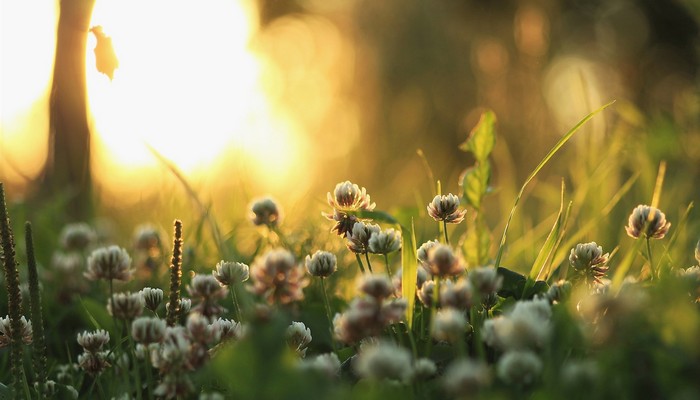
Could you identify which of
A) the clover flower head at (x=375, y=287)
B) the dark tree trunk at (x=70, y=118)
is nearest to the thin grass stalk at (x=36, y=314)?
the clover flower head at (x=375, y=287)

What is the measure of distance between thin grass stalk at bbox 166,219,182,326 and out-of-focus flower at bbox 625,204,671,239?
40.2 inches

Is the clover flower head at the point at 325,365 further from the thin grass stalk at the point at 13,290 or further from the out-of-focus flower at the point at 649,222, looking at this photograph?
the out-of-focus flower at the point at 649,222

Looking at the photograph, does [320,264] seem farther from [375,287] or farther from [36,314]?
[36,314]

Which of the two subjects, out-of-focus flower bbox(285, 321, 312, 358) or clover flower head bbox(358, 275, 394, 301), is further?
out-of-focus flower bbox(285, 321, 312, 358)

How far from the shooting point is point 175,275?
146cm

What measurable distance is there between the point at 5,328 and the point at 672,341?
1.34 meters

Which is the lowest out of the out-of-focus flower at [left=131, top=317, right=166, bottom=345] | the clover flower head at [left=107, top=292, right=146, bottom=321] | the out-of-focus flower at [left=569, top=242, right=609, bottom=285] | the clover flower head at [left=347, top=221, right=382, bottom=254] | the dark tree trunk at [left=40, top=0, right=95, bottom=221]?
the out-of-focus flower at [left=131, top=317, right=166, bottom=345]


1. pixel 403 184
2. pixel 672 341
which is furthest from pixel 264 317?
pixel 403 184

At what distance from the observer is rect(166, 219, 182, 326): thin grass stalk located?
1.44 metres

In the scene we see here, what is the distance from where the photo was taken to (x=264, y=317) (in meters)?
1.07

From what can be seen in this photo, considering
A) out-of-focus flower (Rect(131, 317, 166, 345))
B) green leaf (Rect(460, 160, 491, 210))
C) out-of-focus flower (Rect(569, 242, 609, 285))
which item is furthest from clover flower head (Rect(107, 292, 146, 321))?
out-of-focus flower (Rect(569, 242, 609, 285))

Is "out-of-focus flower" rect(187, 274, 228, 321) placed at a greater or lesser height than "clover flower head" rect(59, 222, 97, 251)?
lesser

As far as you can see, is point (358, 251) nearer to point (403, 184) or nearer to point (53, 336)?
point (53, 336)

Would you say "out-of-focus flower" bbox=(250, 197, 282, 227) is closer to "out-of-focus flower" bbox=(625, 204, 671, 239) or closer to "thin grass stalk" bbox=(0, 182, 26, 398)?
"thin grass stalk" bbox=(0, 182, 26, 398)
